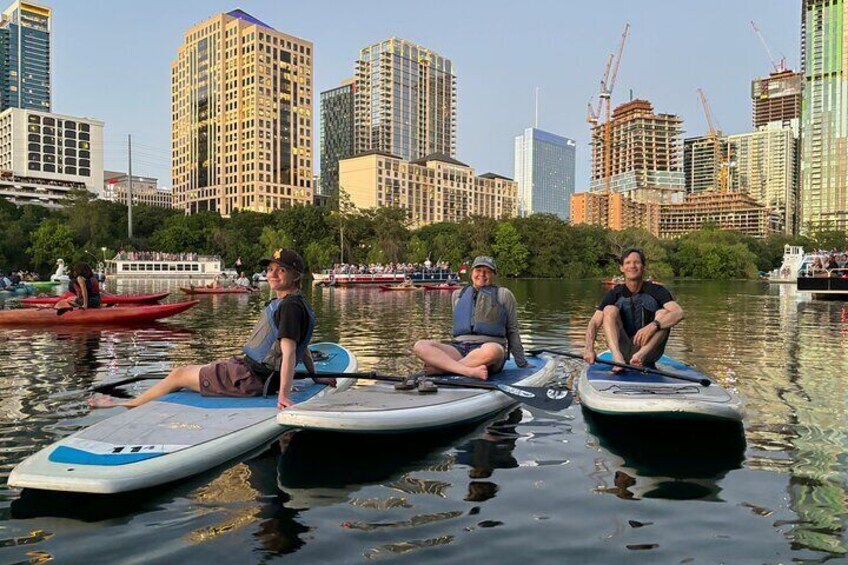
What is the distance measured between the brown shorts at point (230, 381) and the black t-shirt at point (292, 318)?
2.05 ft

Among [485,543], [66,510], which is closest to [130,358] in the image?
[66,510]

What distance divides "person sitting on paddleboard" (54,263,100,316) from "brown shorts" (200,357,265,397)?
12283mm

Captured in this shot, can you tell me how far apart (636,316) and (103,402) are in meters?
6.93

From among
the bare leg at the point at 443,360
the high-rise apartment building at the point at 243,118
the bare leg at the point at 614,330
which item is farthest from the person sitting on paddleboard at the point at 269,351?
the high-rise apartment building at the point at 243,118

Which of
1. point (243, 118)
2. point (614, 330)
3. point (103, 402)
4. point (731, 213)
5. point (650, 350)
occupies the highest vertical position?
point (243, 118)

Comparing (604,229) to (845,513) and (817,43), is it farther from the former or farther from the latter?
(845,513)

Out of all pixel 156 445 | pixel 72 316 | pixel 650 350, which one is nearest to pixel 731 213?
pixel 72 316

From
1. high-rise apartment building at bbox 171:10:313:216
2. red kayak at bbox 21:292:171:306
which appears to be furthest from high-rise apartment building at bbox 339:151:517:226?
red kayak at bbox 21:292:171:306

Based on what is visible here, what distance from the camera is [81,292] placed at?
1773 cm

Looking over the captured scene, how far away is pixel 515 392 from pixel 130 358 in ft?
30.5

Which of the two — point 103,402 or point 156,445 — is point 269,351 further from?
point 103,402

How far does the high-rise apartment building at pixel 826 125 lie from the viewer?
148750mm

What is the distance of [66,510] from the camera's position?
4.91 meters

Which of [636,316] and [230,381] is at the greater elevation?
[636,316]
